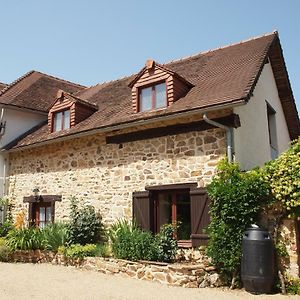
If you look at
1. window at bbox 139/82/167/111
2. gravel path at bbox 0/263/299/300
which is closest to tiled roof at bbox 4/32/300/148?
window at bbox 139/82/167/111

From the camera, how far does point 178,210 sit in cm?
982

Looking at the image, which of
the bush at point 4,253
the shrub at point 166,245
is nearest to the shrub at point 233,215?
the shrub at point 166,245

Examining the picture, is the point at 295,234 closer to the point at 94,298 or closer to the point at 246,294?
the point at 246,294

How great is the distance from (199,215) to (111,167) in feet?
11.1

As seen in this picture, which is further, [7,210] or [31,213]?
[7,210]

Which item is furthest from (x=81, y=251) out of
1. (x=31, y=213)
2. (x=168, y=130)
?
(x=31, y=213)

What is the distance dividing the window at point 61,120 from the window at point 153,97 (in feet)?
11.4

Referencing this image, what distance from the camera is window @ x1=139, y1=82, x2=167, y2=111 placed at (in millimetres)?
10778

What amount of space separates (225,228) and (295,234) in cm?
141

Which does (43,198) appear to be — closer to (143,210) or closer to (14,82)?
(143,210)

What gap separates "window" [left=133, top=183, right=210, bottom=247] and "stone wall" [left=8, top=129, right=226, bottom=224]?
260 millimetres

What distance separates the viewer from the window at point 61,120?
13.4 m

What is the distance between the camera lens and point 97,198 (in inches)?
445

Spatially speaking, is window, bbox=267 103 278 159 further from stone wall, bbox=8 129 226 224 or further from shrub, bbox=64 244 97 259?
shrub, bbox=64 244 97 259
